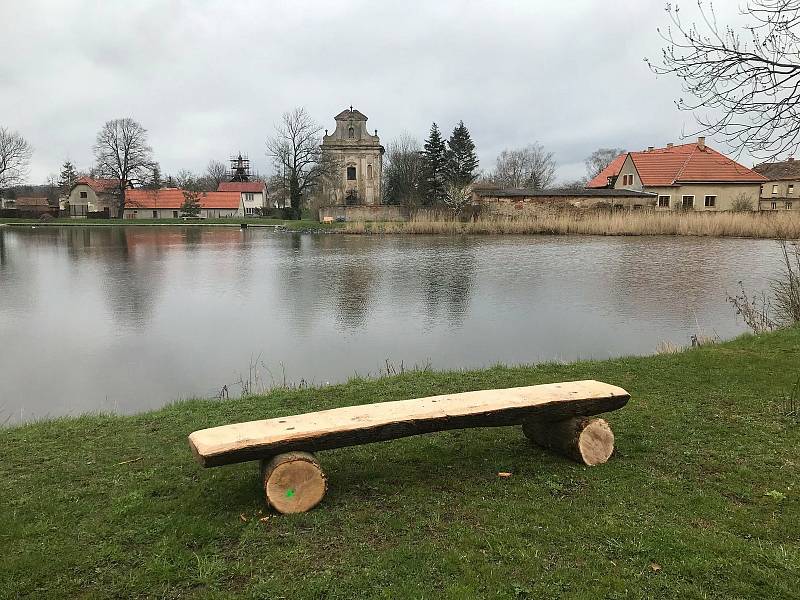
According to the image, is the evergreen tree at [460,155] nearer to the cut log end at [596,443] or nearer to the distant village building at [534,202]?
the distant village building at [534,202]

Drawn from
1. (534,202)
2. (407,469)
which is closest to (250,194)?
(534,202)

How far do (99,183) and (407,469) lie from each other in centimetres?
7653

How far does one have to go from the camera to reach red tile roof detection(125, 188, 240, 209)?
223ft

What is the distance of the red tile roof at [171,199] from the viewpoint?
223 feet

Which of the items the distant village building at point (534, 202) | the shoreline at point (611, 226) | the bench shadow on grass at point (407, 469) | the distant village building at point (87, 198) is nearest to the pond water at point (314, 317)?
the bench shadow on grass at point (407, 469)

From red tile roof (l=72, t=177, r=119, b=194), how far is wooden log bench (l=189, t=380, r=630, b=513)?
223 feet

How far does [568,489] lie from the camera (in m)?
3.59

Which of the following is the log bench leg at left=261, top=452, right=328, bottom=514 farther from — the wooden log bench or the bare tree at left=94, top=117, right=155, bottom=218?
the bare tree at left=94, top=117, right=155, bottom=218

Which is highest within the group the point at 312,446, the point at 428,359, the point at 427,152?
the point at 427,152

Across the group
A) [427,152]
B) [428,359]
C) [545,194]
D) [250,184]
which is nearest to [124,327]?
[428,359]

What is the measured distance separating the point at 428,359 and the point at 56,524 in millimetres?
5783

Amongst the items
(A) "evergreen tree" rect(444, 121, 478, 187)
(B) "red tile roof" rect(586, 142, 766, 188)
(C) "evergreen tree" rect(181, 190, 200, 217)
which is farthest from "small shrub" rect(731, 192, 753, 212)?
(C) "evergreen tree" rect(181, 190, 200, 217)

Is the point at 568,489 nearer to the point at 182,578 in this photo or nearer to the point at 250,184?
the point at 182,578

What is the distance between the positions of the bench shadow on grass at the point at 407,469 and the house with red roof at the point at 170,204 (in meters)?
65.9
